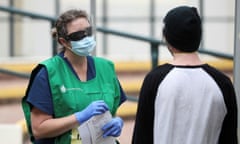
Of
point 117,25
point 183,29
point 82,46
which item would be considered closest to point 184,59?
point 183,29

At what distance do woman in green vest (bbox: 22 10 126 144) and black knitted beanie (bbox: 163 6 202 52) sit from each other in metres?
0.58

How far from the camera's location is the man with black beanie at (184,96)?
2.26m

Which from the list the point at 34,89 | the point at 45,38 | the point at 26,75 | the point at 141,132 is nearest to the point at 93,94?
the point at 34,89

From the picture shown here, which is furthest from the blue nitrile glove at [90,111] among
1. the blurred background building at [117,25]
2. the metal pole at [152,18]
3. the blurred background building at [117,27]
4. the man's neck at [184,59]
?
the metal pole at [152,18]

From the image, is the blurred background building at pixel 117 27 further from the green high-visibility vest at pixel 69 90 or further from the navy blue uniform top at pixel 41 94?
the navy blue uniform top at pixel 41 94

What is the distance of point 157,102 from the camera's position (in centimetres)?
227

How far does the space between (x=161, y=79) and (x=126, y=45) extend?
4.76 m

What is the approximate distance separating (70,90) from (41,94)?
0.44ft

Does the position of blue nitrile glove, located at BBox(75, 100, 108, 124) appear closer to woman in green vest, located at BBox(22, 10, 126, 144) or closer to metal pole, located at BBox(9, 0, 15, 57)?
woman in green vest, located at BBox(22, 10, 126, 144)

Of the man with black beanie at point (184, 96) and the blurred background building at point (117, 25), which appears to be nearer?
the man with black beanie at point (184, 96)

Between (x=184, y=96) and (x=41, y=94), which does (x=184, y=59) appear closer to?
(x=184, y=96)

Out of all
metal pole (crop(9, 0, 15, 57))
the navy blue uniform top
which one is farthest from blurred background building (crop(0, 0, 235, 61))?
the navy blue uniform top

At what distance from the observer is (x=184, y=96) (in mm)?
2256

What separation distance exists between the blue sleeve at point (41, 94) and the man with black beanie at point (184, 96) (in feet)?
1.87
